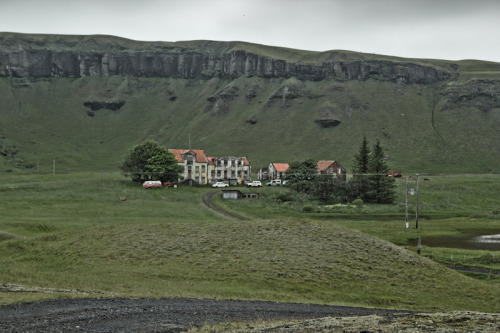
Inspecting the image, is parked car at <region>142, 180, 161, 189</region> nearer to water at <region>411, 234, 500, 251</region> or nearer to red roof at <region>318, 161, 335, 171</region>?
red roof at <region>318, 161, 335, 171</region>

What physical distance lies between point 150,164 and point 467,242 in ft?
297

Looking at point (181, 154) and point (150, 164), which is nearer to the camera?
point (150, 164)

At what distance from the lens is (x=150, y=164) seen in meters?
131

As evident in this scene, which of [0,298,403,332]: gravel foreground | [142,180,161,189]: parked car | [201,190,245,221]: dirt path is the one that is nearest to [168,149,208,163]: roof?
[142,180,161,189]: parked car

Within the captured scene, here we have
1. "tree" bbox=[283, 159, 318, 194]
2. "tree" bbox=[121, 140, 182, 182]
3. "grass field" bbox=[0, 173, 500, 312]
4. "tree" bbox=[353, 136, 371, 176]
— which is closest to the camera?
"grass field" bbox=[0, 173, 500, 312]

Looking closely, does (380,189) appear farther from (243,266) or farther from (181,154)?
(243,266)

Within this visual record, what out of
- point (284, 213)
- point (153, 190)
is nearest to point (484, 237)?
point (284, 213)

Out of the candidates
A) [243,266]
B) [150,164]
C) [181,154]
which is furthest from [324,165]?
Result: [243,266]

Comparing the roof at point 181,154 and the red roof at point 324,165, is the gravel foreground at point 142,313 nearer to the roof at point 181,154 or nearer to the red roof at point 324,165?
the roof at point 181,154

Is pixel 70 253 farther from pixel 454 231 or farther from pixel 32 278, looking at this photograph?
pixel 454 231

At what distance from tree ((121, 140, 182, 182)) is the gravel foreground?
353ft

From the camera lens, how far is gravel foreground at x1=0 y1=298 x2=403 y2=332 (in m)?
19.1

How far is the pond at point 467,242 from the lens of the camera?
6028cm

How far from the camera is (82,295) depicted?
25203mm
